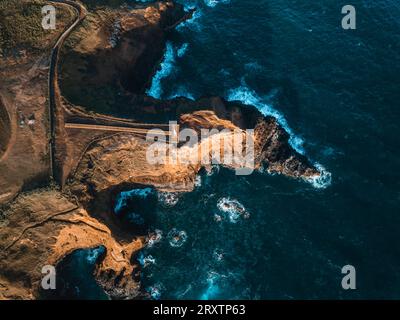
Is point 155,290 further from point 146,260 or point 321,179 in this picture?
point 321,179

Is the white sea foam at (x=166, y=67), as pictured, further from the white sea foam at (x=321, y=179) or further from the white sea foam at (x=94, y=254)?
the white sea foam at (x=321, y=179)

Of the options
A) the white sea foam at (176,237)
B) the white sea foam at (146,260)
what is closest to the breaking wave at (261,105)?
the white sea foam at (176,237)

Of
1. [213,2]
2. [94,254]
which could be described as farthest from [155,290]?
[213,2]

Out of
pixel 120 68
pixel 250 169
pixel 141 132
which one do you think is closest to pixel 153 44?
pixel 120 68

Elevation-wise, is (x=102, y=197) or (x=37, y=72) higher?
(x=37, y=72)

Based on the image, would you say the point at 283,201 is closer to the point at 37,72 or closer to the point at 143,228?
the point at 143,228

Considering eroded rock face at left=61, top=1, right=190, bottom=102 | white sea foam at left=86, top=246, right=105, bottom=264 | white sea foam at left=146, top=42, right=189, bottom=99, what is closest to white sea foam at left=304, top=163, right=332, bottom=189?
white sea foam at left=146, top=42, right=189, bottom=99

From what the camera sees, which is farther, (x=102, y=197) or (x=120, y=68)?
(x=120, y=68)
